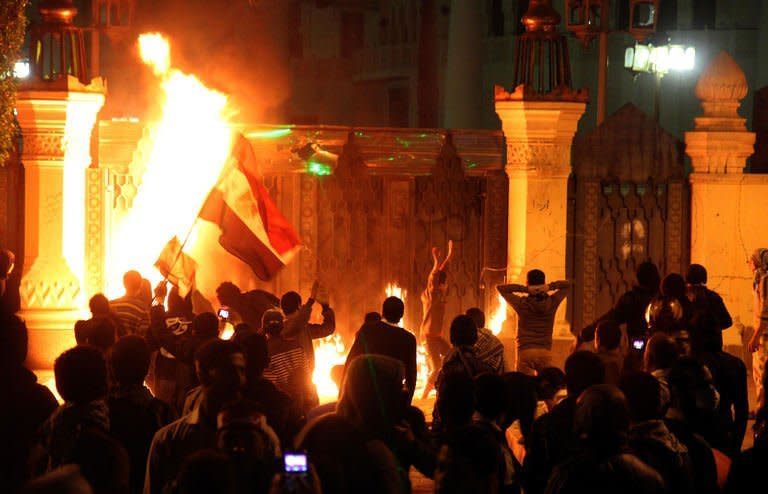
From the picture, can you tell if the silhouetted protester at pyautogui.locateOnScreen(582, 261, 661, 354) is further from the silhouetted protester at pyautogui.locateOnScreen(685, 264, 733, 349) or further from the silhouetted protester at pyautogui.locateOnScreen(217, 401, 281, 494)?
the silhouetted protester at pyautogui.locateOnScreen(217, 401, 281, 494)

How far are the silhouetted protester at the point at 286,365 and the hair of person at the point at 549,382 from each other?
180cm

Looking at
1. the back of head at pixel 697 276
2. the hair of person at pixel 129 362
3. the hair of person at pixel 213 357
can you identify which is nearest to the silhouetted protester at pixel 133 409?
the hair of person at pixel 129 362

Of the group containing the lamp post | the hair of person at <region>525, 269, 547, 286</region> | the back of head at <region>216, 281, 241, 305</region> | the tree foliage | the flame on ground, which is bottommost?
the back of head at <region>216, 281, 241, 305</region>

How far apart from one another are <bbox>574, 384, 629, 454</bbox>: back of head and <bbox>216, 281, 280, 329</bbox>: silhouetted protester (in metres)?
6.40

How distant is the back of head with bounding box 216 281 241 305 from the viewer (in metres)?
13.4

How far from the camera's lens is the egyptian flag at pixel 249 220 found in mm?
16703

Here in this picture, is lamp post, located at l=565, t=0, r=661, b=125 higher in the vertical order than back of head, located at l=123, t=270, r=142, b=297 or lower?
higher

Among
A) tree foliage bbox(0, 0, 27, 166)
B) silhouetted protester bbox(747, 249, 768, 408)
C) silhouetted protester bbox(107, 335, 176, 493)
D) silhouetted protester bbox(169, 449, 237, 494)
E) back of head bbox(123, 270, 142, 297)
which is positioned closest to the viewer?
silhouetted protester bbox(169, 449, 237, 494)

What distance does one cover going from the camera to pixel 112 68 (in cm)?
4359

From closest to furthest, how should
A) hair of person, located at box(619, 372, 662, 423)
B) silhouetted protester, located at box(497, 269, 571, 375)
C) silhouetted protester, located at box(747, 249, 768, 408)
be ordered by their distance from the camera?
hair of person, located at box(619, 372, 662, 423), silhouetted protester, located at box(497, 269, 571, 375), silhouetted protester, located at box(747, 249, 768, 408)

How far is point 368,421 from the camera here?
23.1 feet

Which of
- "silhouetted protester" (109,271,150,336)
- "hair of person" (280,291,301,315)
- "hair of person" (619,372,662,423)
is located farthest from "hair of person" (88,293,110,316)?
"hair of person" (619,372,662,423)

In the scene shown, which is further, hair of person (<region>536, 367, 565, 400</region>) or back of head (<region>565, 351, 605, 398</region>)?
hair of person (<region>536, 367, 565, 400</region>)

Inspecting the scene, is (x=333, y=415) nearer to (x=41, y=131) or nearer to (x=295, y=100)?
(x=41, y=131)
